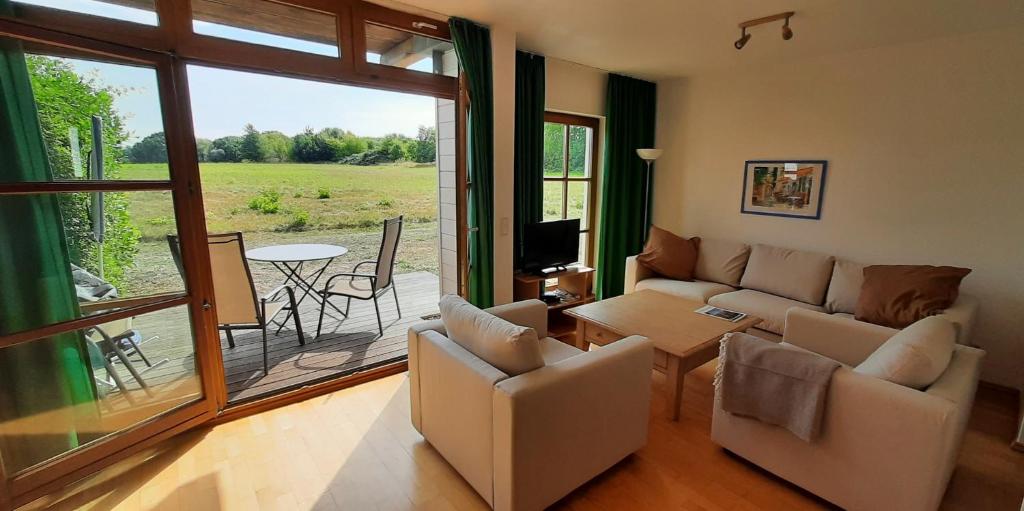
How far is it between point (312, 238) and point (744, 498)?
5.78m

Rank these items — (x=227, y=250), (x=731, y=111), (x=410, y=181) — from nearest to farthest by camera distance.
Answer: (x=227, y=250), (x=731, y=111), (x=410, y=181)

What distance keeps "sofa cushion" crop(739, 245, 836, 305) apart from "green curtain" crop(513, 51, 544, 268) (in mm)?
2046

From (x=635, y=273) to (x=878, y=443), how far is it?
103 inches

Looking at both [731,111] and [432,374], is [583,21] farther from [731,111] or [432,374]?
[432,374]

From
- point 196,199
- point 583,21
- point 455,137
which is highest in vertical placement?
point 583,21

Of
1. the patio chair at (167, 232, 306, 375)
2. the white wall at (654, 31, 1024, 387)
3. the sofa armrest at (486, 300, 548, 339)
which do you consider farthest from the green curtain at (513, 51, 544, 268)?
the patio chair at (167, 232, 306, 375)

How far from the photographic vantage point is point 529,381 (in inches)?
65.0

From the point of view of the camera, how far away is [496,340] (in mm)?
1781

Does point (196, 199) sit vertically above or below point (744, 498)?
above

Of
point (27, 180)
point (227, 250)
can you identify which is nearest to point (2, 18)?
point (27, 180)

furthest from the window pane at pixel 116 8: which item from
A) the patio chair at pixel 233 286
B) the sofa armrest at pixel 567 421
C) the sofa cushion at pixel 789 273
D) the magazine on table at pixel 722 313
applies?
the sofa cushion at pixel 789 273

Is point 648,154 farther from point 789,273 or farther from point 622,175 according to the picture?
point 789,273

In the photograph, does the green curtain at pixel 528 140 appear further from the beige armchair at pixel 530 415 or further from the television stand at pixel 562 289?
the beige armchair at pixel 530 415

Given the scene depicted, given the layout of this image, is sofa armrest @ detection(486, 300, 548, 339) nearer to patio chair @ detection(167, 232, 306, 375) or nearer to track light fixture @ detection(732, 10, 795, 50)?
patio chair @ detection(167, 232, 306, 375)
